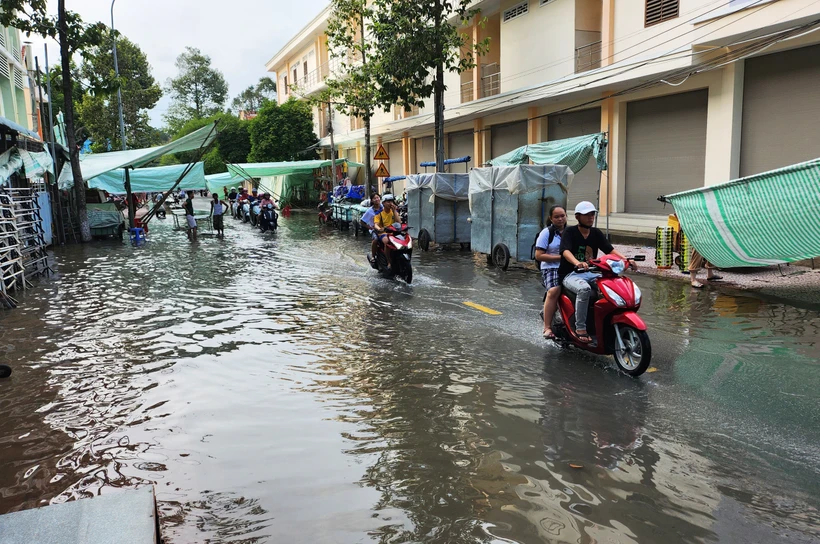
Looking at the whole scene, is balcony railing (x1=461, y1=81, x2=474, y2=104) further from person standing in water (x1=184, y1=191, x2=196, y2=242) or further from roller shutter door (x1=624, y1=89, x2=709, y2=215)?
person standing in water (x1=184, y1=191, x2=196, y2=242)

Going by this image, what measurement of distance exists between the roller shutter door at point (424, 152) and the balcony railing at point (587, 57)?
13.4m

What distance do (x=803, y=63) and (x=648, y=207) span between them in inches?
229

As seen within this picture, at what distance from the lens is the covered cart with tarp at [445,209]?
16.1 meters

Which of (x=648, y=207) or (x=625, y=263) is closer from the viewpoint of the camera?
(x=625, y=263)

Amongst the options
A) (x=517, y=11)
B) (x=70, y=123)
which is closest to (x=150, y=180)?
(x=70, y=123)

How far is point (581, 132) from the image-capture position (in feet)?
67.6

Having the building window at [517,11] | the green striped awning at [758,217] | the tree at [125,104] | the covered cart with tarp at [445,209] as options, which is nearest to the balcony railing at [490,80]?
the building window at [517,11]

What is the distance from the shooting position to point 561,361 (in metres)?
6.25

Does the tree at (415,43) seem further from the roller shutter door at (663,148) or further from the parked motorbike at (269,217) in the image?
the parked motorbike at (269,217)

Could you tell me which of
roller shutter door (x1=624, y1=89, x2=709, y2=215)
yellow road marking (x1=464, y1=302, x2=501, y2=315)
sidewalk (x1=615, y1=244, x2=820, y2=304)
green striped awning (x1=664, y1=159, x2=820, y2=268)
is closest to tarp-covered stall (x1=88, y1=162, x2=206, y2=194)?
roller shutter door (x1=624, y1=89, x2=709, y2=215)

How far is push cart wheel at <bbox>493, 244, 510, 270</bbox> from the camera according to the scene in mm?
12922

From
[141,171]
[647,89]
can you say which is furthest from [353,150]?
[647,89]

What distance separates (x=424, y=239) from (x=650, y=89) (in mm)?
7520

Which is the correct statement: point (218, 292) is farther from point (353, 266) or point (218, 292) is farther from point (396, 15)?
point (396, 15)
